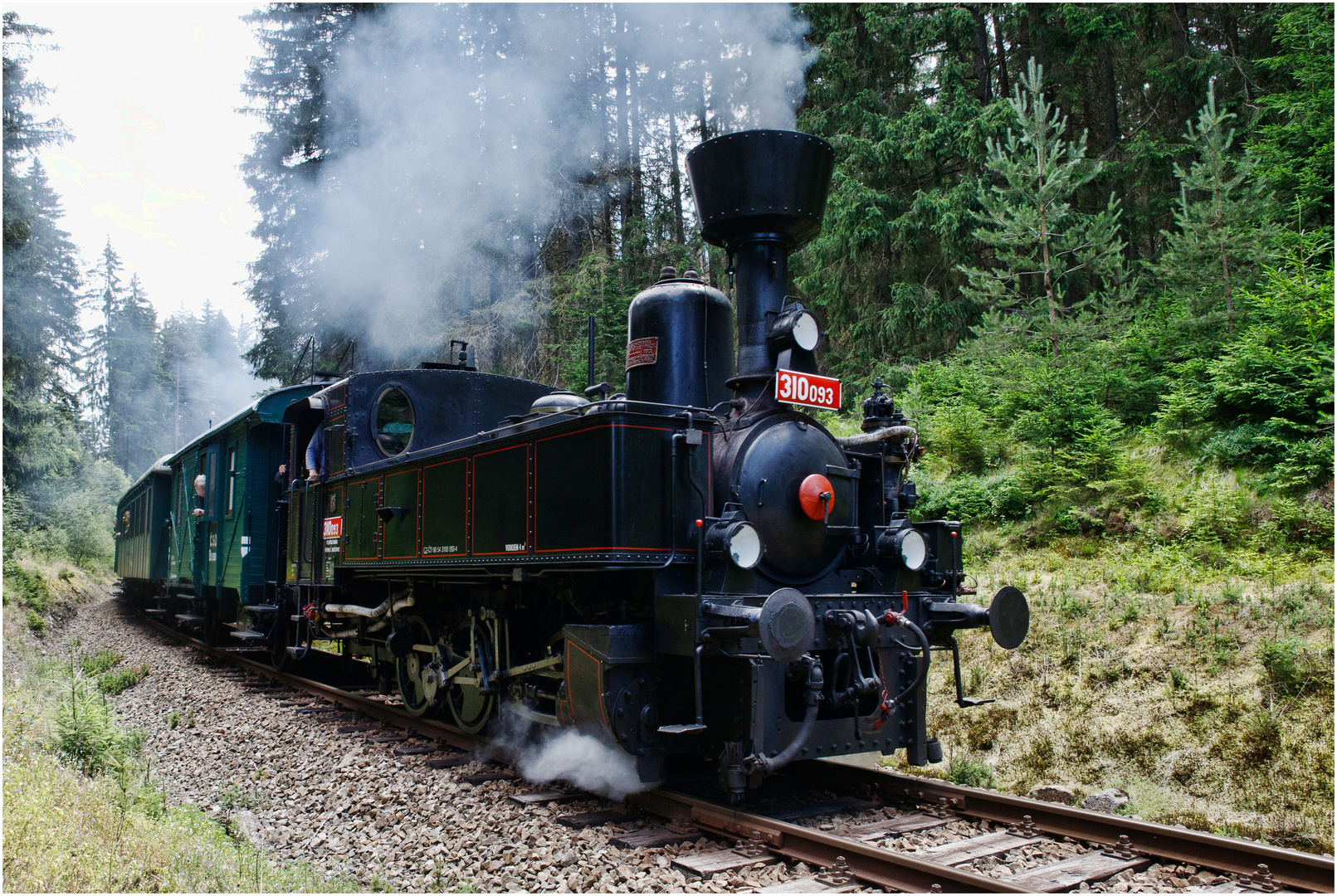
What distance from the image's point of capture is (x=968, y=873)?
345 cm

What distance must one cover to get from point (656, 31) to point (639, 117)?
12.6 feet

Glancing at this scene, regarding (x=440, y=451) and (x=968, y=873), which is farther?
(x=440, y=451)

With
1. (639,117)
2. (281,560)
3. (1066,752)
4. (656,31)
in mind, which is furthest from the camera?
(639,117)

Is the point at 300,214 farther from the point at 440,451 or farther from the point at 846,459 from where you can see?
the point at 846,459

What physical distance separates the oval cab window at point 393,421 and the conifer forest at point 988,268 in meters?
4.84

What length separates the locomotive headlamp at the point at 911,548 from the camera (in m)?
5.54

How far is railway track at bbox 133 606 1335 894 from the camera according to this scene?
361 centimetres

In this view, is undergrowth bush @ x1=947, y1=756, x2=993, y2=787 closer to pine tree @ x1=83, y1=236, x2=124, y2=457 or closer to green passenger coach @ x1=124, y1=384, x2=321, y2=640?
green passenger coach @ x1=124, y1=384, x2=321, y2=640

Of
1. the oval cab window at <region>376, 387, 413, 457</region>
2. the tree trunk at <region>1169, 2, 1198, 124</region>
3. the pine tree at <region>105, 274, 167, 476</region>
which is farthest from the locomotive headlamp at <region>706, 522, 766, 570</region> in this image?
the pine tree at <region>105, 274, 167, 476</region>

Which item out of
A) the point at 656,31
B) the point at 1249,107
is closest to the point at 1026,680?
the point at 1249,107

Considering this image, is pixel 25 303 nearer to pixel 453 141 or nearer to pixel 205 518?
pixel 453 141

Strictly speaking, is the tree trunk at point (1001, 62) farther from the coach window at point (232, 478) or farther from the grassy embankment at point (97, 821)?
the grassy embankment at point (97, 821)


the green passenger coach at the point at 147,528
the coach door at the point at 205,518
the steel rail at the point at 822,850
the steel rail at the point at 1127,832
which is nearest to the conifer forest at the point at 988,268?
the steel rail at the point at 1127,832

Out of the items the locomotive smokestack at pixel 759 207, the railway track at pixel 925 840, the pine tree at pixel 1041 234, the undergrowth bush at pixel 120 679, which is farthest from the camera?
the pine tree at pixel 1041 234
